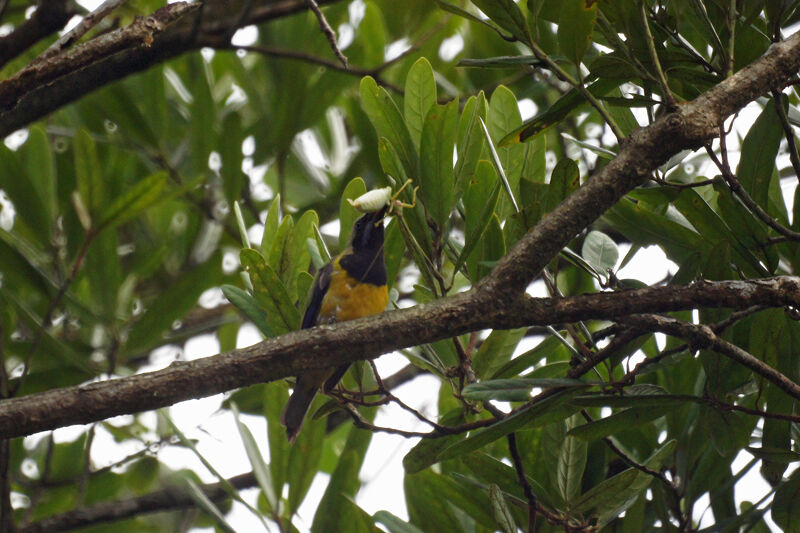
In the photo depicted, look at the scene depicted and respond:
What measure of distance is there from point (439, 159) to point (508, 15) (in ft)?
1.34

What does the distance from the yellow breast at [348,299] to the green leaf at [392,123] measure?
3.95ft

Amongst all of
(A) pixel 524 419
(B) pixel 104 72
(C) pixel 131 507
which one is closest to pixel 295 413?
(C) pixel 131 507

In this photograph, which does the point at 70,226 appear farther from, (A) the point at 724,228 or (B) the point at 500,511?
(A) the point at 724,228

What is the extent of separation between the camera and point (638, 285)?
224 centimetres

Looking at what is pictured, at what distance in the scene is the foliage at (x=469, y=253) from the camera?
2.14 metres

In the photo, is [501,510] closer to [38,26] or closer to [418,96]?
[418,96]

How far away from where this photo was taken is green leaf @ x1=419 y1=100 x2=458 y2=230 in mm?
2287

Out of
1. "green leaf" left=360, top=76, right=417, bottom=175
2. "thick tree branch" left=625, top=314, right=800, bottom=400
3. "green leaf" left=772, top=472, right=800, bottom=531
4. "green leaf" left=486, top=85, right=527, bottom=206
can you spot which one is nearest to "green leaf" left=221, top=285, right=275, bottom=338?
"green leaf" left=360, top=76, right=417, bottom=175

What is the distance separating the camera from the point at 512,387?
6.76 ft

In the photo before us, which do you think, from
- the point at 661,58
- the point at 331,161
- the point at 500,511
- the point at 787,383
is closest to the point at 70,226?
the point at 331,161

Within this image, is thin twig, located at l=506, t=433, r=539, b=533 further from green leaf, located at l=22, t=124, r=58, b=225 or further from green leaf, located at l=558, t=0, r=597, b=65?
green leaf, located at l=22, t=124, r=58, b=225

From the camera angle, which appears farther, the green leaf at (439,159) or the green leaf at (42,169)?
the green leaf at (42,169)

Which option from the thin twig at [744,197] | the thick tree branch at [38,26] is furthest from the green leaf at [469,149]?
the thick tree branch at [38,26]

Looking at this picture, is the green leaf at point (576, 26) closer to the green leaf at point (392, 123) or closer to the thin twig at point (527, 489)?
the green leaf at point (392, 123)
